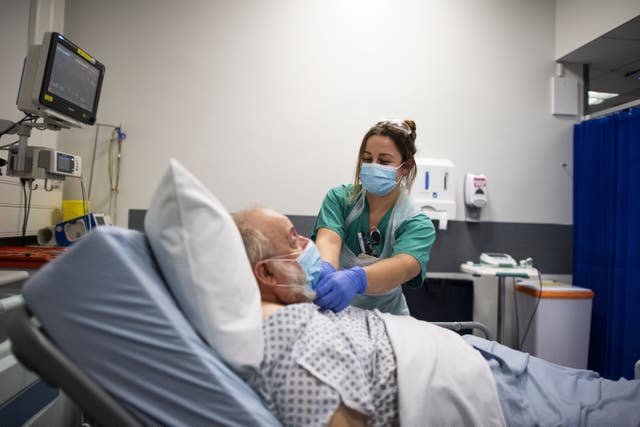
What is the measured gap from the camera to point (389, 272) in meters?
1.29

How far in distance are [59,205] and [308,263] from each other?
7.59 ft

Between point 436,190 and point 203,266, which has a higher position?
point 436,190

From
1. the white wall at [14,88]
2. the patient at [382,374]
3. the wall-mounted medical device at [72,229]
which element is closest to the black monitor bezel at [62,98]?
the wall-mounted medical device at [72,229]

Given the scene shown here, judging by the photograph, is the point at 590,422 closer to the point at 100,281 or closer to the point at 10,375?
the point at 100,281

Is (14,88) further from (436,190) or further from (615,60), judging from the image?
(615,60)

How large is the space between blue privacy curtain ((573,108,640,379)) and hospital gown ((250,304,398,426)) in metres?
2.29

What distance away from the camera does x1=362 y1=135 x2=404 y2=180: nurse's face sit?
157cm

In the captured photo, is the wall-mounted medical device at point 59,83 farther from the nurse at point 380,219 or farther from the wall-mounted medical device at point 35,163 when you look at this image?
the nurse at point 380,219

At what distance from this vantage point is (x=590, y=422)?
35.8 inches

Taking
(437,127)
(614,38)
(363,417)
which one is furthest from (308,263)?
(614,38)

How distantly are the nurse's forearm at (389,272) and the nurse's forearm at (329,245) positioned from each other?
0.19 m

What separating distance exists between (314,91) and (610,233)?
220 cm

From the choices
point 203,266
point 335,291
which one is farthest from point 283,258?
point 203,266

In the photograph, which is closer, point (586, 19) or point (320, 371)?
point (320, 371)
